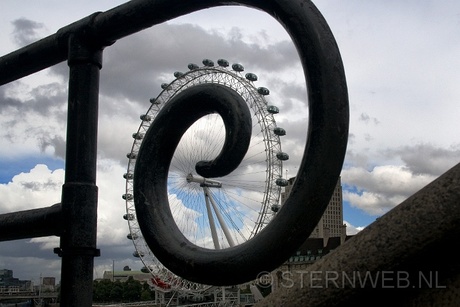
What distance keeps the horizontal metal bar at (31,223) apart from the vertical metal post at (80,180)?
32 mm

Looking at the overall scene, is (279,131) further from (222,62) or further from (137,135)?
(137,135)

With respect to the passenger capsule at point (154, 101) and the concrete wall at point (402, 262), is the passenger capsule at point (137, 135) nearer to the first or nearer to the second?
the passenger capsule at point (154, 101)

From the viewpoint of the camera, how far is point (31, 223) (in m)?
1.33

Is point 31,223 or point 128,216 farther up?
point 128,216

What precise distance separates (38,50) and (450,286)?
1023mm

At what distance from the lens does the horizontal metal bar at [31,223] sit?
50.8 inches

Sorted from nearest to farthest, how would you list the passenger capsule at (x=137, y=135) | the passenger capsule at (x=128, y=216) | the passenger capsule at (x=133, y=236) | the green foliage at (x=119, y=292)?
the passenger capsule at (x=137, y=135), the passenger capsule at (x=128, y=216), the passenger capsule at (x=133, y=236), the green foliage at (x=119, y=292)

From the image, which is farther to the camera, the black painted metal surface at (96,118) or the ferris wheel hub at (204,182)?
the ferris wheel hub at (204,182)

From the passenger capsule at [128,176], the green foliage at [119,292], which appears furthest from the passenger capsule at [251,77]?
the green foliage at [119,292]

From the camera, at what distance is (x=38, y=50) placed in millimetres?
1485

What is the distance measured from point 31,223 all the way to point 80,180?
149mm

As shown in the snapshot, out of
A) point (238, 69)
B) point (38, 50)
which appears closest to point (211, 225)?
point (238, 69)

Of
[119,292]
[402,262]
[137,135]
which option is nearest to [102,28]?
[402,262]

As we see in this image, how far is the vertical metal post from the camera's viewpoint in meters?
1.24
